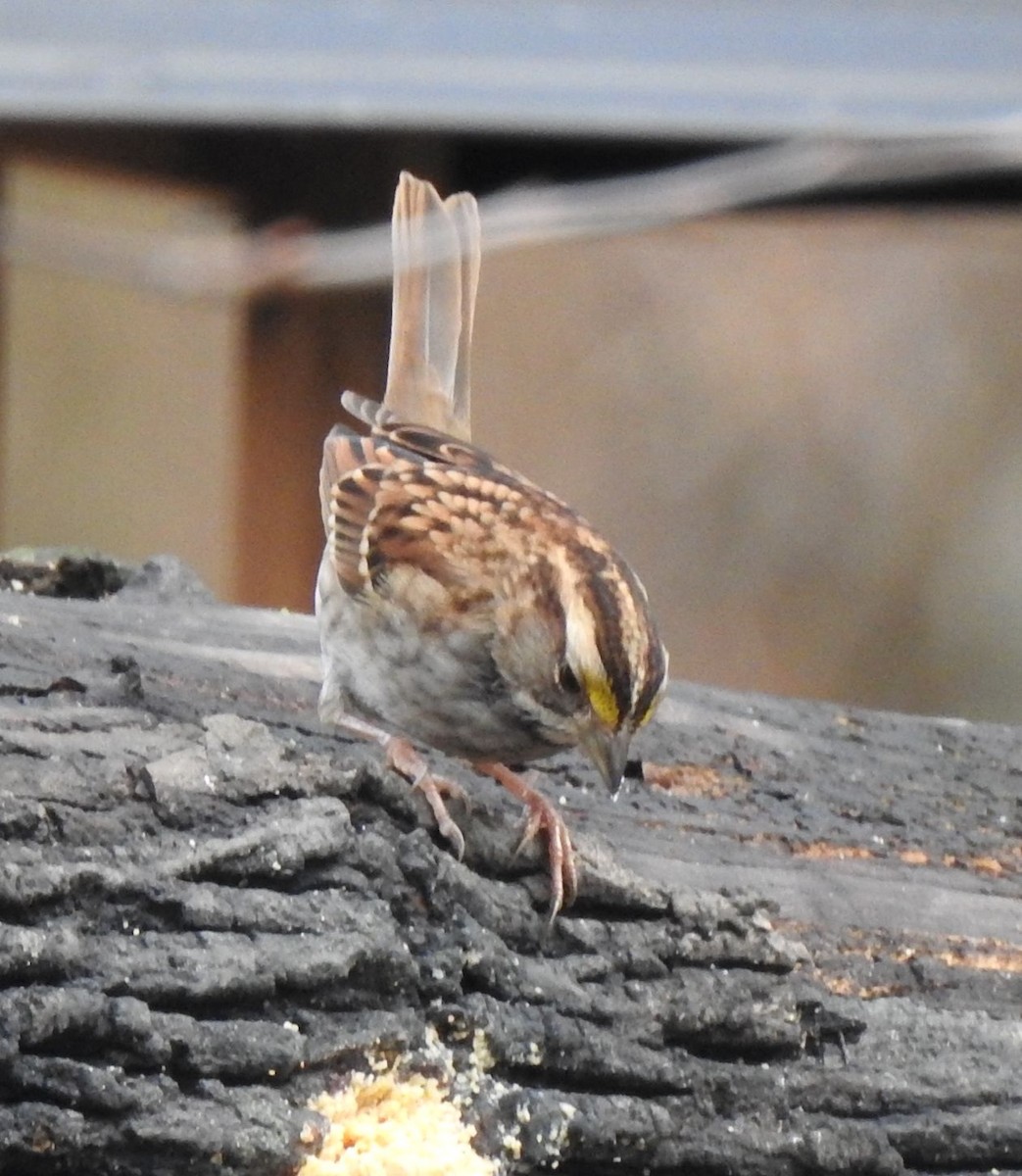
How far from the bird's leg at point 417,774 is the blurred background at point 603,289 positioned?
730 mm

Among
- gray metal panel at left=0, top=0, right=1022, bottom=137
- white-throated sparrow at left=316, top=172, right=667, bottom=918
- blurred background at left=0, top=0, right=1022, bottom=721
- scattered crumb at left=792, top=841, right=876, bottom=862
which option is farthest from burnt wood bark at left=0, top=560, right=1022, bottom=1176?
gray metal panel at left=0, top=0, right=1022, bottom=137

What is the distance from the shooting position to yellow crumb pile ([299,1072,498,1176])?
2.30m

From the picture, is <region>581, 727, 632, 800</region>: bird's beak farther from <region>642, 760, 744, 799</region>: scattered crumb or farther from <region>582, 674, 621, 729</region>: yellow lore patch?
<region>642, 760, 744, 799</region>: scattered crumb

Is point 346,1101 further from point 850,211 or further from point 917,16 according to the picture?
point 917,16

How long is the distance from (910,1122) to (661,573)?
26.8 feet

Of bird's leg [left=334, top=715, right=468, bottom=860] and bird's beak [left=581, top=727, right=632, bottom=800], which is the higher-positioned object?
bird's beak [left=581, top=727, right=632, bottom=800]

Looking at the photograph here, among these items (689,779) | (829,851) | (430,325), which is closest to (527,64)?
(430,325)

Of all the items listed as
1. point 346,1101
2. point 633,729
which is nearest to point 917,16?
point 633,729

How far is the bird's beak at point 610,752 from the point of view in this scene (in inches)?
117

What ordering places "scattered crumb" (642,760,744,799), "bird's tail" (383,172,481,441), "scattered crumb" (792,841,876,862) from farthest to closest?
"bird's tail" (383,172,481,441) → "scattered crumb" (642,760,744,799) → "scattered crumb" (792,841,876,862)

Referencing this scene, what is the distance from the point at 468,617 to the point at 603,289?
7.79 meters

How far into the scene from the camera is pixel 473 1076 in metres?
2.44

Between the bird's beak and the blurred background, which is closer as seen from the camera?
the bird's beak

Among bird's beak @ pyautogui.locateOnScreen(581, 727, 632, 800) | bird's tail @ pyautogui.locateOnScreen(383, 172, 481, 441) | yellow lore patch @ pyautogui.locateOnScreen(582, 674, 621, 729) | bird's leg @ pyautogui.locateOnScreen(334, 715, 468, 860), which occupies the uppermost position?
bird's tail @ pyautogui.locateOnScreen(383, 172, 481, 441)
